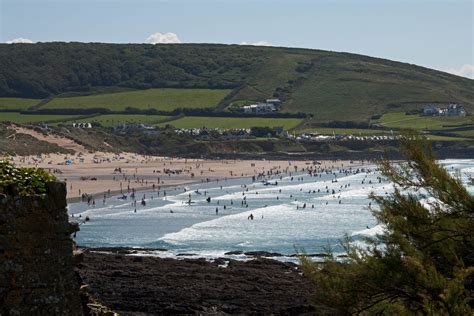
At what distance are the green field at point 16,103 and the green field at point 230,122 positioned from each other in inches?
1254

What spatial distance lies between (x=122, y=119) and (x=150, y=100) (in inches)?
746

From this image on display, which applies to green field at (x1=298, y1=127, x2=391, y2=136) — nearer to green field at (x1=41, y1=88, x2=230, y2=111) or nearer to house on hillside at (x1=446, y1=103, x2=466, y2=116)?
house on hillside at (x1=446, y1=103, x2=466, y2=116)

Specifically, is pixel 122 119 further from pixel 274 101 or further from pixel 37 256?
pixel 37 256

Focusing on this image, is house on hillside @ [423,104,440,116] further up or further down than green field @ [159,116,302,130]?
further up

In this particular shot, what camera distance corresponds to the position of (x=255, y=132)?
149m

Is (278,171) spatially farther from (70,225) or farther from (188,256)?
(70,225)

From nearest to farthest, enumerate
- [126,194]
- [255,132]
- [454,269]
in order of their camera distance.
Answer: [454,269] → [126,194] → [255,132]

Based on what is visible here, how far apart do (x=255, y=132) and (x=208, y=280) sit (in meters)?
115

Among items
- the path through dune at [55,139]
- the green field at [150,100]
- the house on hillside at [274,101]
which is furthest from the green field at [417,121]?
the path through dune at [55,139]

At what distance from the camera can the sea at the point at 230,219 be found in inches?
1838

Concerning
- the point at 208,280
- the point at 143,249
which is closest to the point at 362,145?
the point at 143,249

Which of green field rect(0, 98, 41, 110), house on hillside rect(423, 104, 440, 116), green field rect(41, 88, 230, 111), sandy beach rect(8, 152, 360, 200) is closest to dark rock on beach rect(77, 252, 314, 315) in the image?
sandy beach rect(8, 152, 360, 200)

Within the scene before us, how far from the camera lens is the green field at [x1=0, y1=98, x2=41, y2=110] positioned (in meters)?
170

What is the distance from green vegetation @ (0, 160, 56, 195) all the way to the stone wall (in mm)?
50
